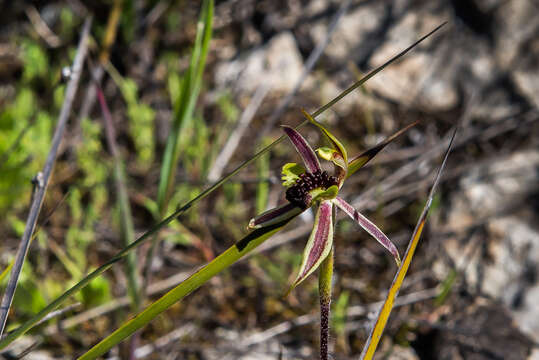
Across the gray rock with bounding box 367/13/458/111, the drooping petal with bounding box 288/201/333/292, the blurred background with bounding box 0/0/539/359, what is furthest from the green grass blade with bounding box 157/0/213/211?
the gray rock with bounding box 367/13/458/111

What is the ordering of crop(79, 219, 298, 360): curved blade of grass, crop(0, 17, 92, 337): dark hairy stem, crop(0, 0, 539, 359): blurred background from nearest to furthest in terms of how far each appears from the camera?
1. crop(79, 219, 298, 360): curved blade of grass
2. crop(0, 17, 92, 337): dark hairy stem
3. crop(0, 0, 539, 359): blurred background

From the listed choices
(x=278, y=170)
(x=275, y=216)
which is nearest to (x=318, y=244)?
(x=275, y=216)

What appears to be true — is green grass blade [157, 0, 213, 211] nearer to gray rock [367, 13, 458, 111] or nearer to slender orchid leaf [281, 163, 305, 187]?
slender orchid leaf [281, 163, 305, 187]

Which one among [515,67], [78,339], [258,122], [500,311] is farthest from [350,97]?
[78,339]

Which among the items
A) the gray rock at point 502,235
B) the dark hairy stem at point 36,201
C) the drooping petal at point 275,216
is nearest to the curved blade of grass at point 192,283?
the drooping petal at point 275,216

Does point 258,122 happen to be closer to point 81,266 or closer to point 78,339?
point 81,266

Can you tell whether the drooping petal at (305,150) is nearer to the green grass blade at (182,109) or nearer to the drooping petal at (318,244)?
the drooping petal at (318,244)

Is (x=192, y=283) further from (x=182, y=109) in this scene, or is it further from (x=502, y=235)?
(x=502, y=235)
